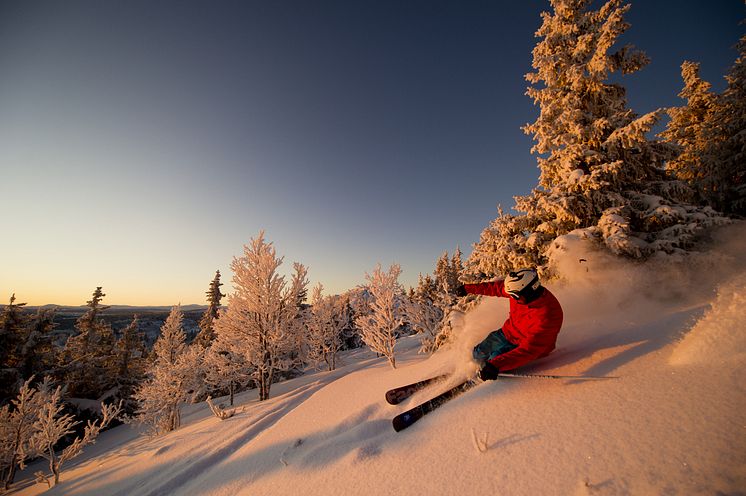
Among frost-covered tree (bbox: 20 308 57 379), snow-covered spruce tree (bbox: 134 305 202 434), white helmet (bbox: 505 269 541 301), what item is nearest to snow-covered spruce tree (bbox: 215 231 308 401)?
snow-covered spruce tree (bbox: 134 305 202 434)

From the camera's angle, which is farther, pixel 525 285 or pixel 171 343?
pixel 171 343

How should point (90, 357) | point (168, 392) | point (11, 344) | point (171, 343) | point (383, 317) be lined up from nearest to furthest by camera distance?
point (383, 317) < point (168, 392) < point (171, 343) < point (11, 344) < point (90, 357)

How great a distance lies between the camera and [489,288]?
4434 millimetres

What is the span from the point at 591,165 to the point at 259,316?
602 inches

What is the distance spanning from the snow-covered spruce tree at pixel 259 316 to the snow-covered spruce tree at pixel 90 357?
22561mm

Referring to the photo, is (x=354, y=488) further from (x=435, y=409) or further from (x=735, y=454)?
(x=735, y=454)

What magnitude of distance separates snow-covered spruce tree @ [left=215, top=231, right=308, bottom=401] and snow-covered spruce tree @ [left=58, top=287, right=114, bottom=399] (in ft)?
74.0

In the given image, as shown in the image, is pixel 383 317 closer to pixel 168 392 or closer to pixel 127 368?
pixel 168 392

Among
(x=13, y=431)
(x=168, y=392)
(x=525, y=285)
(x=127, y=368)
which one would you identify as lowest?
(x=13, y=431)

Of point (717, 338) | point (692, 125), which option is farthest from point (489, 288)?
point (692, 125)

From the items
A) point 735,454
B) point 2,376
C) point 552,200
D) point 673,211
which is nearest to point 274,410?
point 735,454

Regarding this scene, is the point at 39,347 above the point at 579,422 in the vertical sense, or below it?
above

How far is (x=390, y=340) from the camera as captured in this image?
10.6m

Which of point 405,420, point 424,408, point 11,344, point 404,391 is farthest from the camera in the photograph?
point 11,344
